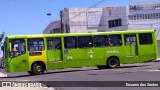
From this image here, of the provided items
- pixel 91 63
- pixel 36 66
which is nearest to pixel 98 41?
pixel 91 63

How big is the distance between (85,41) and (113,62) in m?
2.59

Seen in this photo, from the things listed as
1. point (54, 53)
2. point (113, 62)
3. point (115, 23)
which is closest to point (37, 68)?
point (54, 53)

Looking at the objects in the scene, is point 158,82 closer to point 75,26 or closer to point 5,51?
point 5,51

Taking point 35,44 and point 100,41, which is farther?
point 100,41

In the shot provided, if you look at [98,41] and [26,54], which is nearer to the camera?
[26,54]

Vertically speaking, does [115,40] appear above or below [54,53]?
above

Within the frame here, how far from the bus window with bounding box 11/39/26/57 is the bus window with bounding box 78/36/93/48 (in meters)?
4.00

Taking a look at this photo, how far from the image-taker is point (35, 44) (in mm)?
27844

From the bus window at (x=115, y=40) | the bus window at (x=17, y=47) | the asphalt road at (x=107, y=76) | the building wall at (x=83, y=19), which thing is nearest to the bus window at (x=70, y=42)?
the bus window at (x=115, y=40)

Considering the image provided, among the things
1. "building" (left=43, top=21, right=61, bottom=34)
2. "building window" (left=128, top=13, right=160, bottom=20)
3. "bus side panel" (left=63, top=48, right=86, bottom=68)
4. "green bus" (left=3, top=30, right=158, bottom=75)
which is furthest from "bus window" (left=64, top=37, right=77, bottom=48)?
"building" (left=43, top=21, right=61, bottom=34)

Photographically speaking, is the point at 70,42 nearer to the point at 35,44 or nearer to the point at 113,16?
the point at 35,44

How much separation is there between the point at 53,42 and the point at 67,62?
1.64 m

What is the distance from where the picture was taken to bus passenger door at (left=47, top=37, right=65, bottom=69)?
2800 cm

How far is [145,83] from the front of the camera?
16.2 meters
